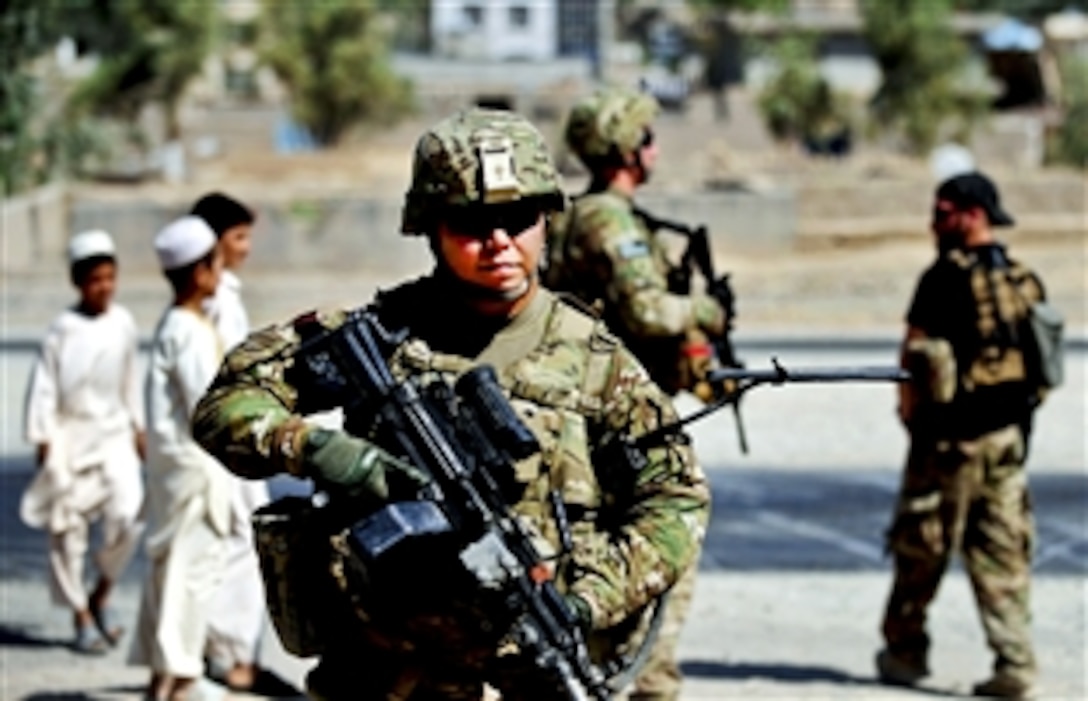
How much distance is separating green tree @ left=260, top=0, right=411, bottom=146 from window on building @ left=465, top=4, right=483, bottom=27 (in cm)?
3259

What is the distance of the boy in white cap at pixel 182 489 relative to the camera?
7.53 metres

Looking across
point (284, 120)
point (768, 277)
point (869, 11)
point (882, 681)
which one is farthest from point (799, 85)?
point (882, 681)

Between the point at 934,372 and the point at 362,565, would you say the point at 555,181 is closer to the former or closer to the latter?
the point at 362,565

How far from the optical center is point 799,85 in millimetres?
42688

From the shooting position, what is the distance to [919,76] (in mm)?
41594

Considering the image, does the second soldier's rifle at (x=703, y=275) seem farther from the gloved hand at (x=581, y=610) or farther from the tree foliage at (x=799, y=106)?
the tree foliage at (x=799, y=106)

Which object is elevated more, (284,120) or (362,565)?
(362,565)

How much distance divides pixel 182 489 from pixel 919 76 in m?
35.0

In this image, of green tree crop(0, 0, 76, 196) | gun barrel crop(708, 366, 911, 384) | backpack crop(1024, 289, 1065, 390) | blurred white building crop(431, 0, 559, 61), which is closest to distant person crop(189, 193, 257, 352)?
backpack crop(1024, 289, 1065, 390)

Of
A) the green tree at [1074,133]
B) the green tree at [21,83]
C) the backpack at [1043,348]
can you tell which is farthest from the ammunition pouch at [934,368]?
the green tree at [1074,133]

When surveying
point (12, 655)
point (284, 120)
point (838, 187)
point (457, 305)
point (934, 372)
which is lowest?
point (284, 120)

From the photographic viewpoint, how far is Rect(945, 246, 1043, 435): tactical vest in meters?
8.02

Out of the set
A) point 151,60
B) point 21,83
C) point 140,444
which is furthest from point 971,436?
point 151,60

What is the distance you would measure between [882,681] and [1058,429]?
5785mm
